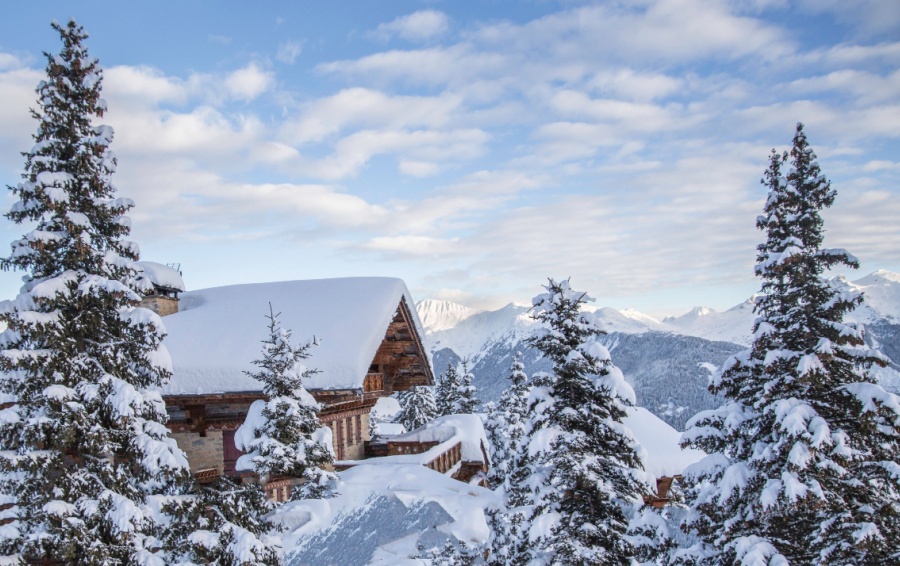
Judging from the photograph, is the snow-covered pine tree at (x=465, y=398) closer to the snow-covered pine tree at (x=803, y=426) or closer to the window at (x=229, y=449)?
the window at (x=229, y=449)

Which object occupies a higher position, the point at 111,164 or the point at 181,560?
the point at 111,164

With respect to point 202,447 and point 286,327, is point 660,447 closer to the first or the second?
point 286,327

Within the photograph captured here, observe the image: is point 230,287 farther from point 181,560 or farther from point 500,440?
point 500,440

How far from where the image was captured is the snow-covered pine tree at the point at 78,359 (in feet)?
30.6

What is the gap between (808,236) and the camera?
11977 mm

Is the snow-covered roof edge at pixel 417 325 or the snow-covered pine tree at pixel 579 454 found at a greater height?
the snow-covered roof edge at pixel 417 325

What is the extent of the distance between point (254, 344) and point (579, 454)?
9.06 meters

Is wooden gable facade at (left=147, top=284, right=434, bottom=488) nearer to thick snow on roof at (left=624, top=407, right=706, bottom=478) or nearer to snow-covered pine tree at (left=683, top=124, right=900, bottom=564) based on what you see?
snow-covered pine tree at (left=683, top=124, right=900, bottom=564)

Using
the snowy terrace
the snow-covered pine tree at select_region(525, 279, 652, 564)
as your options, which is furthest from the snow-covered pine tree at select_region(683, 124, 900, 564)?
the snowy terrace

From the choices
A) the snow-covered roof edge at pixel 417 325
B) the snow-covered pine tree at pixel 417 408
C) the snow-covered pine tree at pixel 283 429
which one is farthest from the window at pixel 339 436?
the snow-covered pine tree at pixel 417 408

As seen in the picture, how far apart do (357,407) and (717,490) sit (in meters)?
13.0

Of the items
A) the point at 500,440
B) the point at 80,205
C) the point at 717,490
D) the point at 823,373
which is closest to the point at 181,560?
the point at 80,205

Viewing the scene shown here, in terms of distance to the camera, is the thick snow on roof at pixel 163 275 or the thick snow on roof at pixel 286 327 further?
the thick snow on roof at pixel 163 275

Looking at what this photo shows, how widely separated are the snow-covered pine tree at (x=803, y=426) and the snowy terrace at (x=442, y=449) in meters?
8.54
